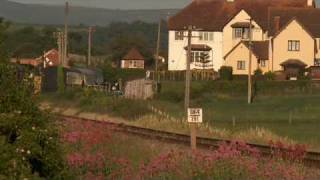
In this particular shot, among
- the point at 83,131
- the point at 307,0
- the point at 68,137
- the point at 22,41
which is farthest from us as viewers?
the point at 22,41

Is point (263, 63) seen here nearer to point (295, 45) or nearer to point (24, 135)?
point (295, 45)

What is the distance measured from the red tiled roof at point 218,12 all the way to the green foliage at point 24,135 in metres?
90.1

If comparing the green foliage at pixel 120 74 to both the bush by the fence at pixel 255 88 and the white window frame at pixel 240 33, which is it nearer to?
the white window frame at pixel 240 33

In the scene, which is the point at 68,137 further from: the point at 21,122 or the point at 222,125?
the point at 222,125

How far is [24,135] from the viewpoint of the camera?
10.4 metres

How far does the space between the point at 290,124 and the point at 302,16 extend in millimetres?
49689

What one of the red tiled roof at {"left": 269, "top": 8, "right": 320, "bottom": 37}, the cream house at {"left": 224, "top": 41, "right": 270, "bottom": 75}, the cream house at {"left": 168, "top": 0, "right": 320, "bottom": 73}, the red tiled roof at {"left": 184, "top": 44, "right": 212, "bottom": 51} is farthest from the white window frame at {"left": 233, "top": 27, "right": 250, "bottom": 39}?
the cream house at {"left": 224, "top": 41, "right": 270, "bottom": 75}

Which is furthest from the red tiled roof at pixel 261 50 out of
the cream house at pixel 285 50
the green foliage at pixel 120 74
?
the green foliage at pixel 120 74

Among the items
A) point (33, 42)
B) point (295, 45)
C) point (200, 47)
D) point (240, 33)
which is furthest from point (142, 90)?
point (33, 42)

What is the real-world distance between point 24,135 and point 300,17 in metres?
90.0

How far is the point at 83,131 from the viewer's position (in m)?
24.4

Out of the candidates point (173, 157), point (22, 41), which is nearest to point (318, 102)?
point (173, 157)

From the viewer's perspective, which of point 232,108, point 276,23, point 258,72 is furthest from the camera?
point 276,23

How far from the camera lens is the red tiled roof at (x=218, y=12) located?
103 meters
